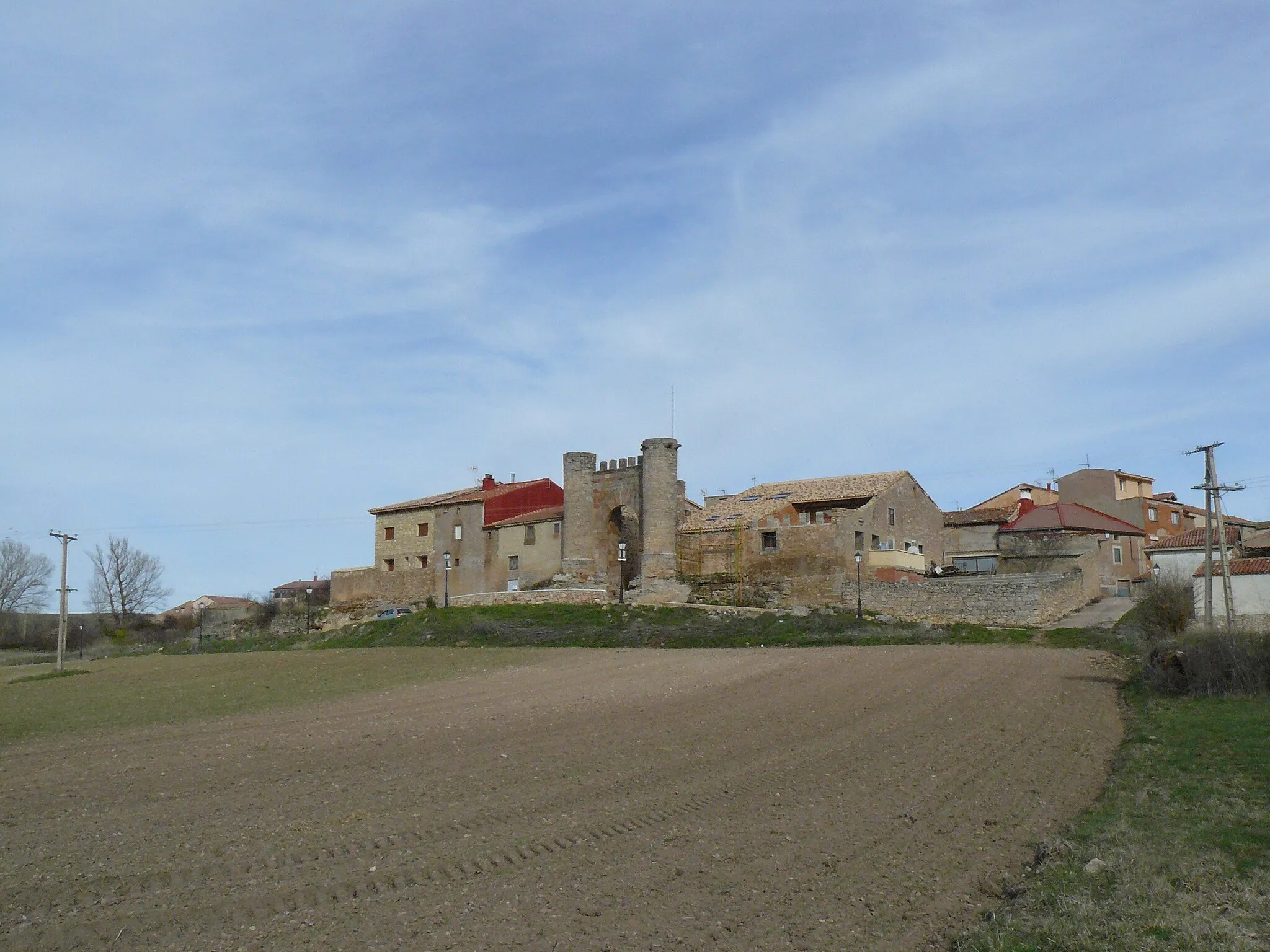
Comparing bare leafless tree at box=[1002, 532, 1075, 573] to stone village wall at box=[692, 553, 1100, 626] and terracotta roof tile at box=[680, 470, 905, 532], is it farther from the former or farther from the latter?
terracotta roof tile at box=[680, 470, 905, 532]

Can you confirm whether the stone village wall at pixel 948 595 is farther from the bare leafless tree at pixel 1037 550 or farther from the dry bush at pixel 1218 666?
the dry bush at pixel 1218 666

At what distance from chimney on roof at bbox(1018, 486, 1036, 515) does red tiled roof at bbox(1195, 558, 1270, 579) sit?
23.1 m

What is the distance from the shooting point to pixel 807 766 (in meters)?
13.4

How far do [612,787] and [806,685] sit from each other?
454 inches

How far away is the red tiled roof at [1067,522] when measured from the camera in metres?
53.1

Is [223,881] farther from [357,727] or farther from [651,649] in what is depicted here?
[651,649]

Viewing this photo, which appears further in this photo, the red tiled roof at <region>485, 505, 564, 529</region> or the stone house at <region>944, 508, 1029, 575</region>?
the stone house at <region>944, 508, 1029, 575</region>

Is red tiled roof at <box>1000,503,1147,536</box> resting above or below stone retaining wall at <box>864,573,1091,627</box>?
above

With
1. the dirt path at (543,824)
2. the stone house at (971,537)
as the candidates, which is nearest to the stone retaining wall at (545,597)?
the stone house at (971,537)

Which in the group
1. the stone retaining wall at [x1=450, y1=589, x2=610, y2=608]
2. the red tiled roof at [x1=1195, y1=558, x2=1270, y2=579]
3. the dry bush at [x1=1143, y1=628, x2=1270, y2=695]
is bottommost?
the dry bush at [x1=1143, y1=628, x2=1270, y2=695]

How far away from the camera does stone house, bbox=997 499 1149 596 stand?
4791 centimetres

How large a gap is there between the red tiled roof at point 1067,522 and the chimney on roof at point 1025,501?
359cm

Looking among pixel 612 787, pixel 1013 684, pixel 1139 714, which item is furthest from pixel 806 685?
pixel 612 787

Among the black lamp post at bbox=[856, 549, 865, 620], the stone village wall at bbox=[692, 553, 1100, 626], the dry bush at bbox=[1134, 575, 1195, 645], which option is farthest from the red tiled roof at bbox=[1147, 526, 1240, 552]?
the black lamp post at bbox=[856, 549, 865, 620]
